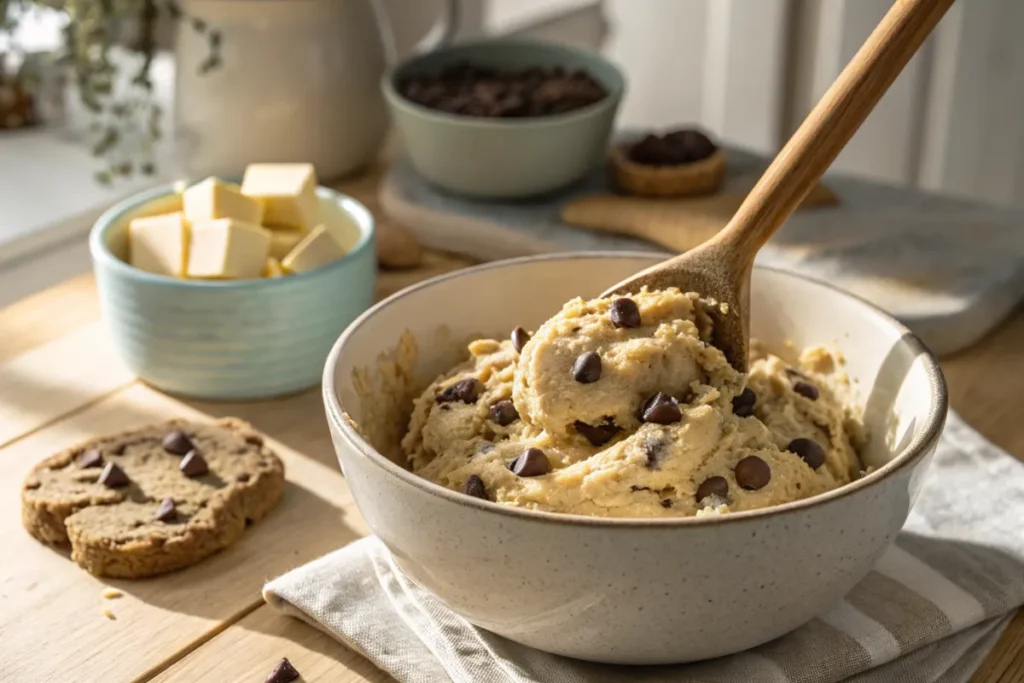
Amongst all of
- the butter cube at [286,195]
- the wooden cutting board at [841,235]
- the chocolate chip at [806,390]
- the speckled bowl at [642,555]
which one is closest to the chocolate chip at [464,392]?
the speckled bowl at [642,555]

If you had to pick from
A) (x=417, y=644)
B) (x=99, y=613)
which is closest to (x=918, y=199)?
(x=417, y=644)

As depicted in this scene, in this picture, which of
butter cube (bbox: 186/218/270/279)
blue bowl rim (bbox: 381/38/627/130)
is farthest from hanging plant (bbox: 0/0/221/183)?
butter cube (bbox: 186/218/270/279)

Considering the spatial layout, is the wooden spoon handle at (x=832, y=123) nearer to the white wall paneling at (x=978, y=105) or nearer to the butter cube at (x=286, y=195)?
the butter cube at (x=286, y=195)

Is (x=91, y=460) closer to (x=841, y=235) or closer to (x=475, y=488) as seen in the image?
(x=475, y=488)

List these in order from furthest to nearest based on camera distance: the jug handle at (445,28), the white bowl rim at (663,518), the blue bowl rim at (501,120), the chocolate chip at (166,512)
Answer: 1. the jug handle at (445,28)
2. the blue bowl rim at (501,120)
3. the chocolate chip at (166,512)
4. the white bowl rim at (663,518)

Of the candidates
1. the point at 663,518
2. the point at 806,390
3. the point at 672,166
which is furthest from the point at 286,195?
the point at 663,518

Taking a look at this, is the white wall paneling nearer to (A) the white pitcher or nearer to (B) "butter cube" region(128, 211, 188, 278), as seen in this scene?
(A) the white pitcher
